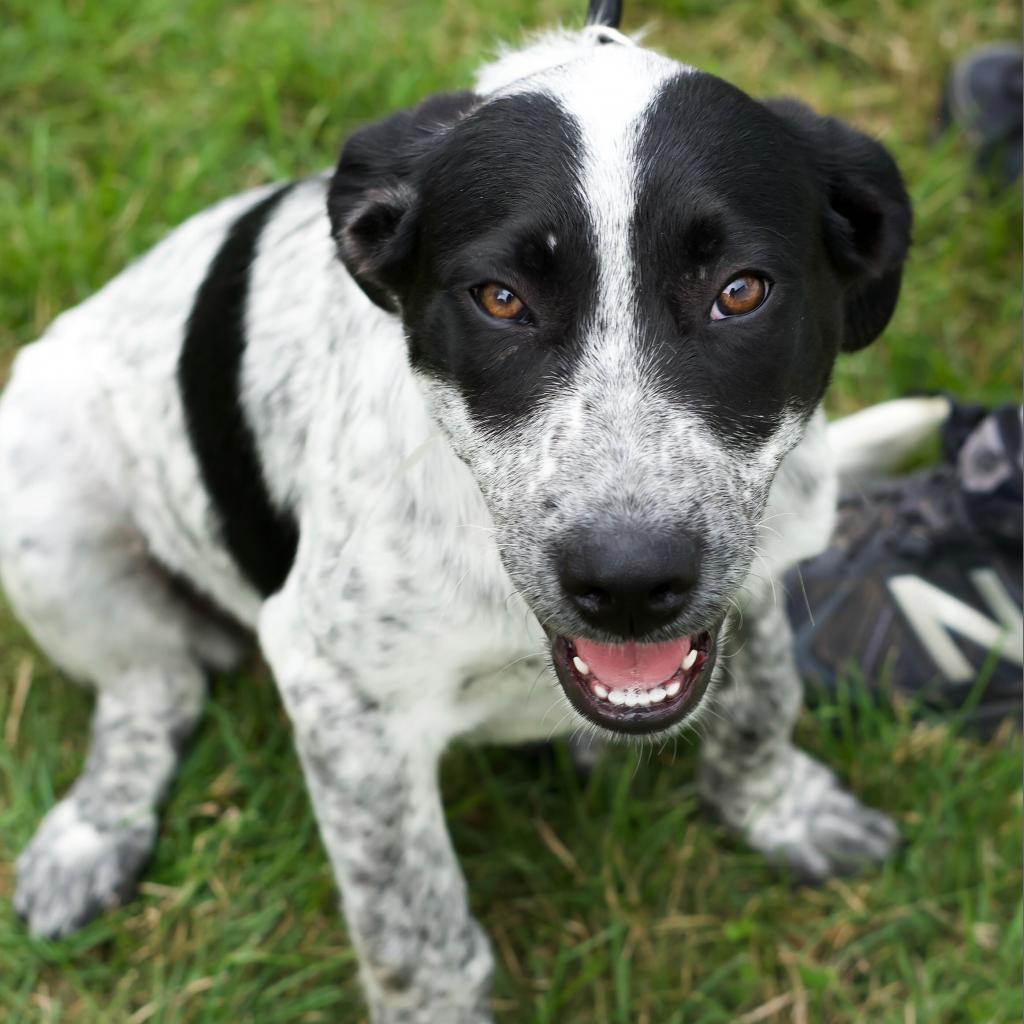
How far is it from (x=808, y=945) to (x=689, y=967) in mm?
307

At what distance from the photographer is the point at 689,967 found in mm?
3506

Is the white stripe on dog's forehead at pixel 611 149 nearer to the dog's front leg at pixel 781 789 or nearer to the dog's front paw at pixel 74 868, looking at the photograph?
the dog's front leg at pixel 781 789

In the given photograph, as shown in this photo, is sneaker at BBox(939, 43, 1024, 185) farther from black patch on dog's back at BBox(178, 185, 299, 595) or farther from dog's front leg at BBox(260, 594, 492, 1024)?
dog's front leg at BBox(260, 594, 492, 1024)

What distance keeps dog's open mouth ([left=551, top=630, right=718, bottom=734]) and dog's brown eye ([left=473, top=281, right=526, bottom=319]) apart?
1.93 feet

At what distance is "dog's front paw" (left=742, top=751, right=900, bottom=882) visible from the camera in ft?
Result: 11.9

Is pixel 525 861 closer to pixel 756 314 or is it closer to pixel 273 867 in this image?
pixel 273 867

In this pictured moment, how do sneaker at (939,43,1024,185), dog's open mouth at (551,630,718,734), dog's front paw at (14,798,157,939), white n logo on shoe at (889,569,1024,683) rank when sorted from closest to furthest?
1. dog's open mouth at (551,630,718,734)
2. dog's front paw at (14,798,157,939)
3. white n logo on shoe at (889,569,1024,683)
4. sneaker at (939,43,1024,185)

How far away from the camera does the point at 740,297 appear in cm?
233

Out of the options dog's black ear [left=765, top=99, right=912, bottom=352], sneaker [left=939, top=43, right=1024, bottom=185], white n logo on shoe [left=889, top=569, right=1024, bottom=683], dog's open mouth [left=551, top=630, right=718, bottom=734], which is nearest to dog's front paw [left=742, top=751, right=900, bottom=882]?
white n logo on shoe [left=889, top=569, right=1024, bottom=683]

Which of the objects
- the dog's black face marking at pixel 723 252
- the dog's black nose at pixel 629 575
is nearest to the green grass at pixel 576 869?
the dog's black nose at pixel 629 575

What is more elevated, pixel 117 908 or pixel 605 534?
→ pixel 605 534

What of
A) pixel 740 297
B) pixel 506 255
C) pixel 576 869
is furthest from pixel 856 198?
pixel 576 869

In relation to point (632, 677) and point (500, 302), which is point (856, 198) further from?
point (632, 677)

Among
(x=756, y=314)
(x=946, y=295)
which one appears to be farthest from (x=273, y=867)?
(x=946, y=295)
